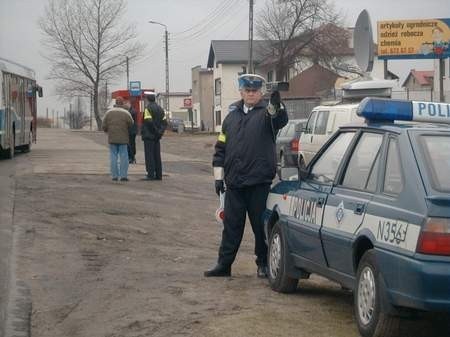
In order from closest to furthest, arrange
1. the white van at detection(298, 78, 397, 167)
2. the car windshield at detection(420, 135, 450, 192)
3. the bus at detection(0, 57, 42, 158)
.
→ the car windshield at detection(420, 135, 450, 192) < the white van at detection(298, 78, 397, 167) < the bus at detection(0, 57, 42, 158)

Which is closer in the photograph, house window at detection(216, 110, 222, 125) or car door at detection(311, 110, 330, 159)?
car door at detection(311, 110, 330, 159)

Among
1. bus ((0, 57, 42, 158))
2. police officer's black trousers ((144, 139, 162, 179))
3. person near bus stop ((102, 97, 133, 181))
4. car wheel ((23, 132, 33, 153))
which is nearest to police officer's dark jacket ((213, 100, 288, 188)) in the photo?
person near bus stop ((102, 97, 133, 181))

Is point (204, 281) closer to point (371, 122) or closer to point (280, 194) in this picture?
point (280, 194)

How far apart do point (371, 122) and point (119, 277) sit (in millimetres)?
3223

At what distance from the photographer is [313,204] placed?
692cm

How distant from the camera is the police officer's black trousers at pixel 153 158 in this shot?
18.3 meters

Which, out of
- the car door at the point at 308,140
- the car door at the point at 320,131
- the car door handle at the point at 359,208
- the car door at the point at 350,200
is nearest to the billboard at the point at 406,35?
the car door at the point at 308,140

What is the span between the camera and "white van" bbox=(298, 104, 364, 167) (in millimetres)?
19234

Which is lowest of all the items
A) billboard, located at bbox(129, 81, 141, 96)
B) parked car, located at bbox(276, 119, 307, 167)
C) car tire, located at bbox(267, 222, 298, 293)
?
car tire, located at bbox(267, 222, 298, 293)

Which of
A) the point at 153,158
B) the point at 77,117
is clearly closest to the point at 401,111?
the point at 153,158

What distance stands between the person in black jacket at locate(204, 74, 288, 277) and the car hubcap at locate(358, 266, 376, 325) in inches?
94.2

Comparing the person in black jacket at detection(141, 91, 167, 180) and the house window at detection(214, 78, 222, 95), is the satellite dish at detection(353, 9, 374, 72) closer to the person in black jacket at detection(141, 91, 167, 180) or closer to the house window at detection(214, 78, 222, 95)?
the person in black jacket at detection(141, 91, 167, 180)

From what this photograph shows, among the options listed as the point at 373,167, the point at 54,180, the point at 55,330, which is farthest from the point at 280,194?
the point at 54,180

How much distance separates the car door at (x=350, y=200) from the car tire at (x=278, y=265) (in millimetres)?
978
